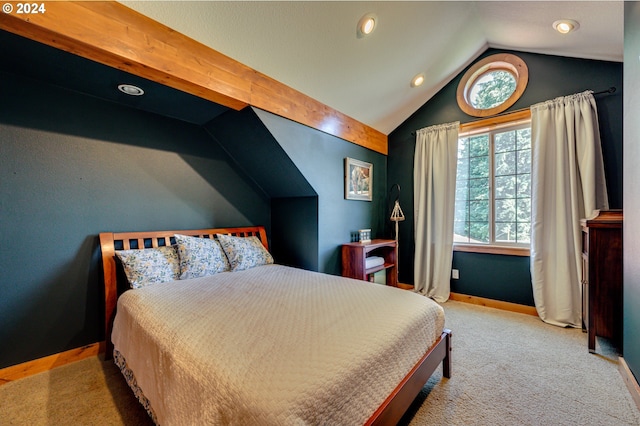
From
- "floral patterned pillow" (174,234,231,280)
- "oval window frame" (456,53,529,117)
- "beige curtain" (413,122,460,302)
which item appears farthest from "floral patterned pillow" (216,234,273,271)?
"oval window frame" (456,53,529,117)

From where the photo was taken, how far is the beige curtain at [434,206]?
3.35m

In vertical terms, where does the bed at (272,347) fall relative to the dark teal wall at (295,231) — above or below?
below

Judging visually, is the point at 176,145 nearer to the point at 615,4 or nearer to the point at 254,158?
the point at 254,158

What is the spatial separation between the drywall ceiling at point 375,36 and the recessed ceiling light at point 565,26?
0.16 ft

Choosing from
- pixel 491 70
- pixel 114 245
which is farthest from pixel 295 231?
pixel 491 70

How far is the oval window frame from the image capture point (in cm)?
295

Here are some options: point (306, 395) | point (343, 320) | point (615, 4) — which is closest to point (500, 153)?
point (615, 4)

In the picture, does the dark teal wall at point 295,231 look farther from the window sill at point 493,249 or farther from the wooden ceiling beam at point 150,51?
the window sill at point 493,249

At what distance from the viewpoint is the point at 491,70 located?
3.24 metres

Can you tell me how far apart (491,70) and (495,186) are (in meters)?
1.47

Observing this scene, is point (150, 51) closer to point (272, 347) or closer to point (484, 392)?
point (272, 347)

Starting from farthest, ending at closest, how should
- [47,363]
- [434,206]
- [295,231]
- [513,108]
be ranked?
1. [434,206]
2. [295,231]
3. [513,108]
4. [47,363]

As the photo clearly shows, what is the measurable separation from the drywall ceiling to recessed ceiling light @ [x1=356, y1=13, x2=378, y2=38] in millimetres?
35

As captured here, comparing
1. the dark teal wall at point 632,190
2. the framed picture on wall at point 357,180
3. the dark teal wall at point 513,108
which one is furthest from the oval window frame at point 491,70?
the framed picture on wall at point 357,180
